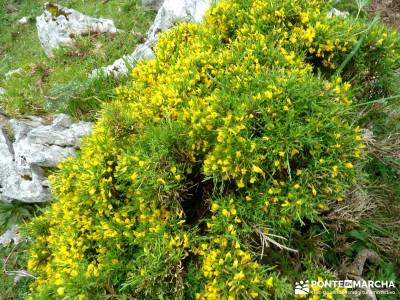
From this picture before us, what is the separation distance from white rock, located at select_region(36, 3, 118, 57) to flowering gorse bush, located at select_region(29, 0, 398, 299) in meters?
5.04

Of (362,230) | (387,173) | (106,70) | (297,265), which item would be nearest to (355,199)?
(362,230)

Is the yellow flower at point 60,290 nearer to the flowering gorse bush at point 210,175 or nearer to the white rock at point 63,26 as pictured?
the flowering gorse bush at point 210,175

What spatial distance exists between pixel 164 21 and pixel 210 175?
4.37 m

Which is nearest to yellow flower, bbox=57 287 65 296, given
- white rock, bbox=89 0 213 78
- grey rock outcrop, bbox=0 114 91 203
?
grey rock outcrop, bbox=0 114 91 203

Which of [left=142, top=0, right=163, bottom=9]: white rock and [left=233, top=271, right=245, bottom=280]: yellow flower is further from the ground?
[left=142, top=0, right=163, bottom=9]: white rock

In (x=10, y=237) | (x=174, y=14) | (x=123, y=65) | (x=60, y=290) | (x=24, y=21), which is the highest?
(x=174, y=14)

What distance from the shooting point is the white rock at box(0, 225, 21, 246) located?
549 centimetres

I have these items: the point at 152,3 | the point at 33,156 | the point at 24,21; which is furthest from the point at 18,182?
the point at 24,21

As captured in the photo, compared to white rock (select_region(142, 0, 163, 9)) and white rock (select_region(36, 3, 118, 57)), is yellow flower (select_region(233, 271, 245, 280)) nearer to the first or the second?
white rock (select_region(36, 3, 118, 57))

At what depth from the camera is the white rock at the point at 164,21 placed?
6.49 meters

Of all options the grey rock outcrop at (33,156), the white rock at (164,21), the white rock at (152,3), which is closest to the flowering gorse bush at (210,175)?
the grey rock outcrop at (33,156)

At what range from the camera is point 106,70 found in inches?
270

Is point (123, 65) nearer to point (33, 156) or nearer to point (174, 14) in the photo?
point (174, 14)

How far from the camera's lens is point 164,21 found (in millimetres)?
7004
